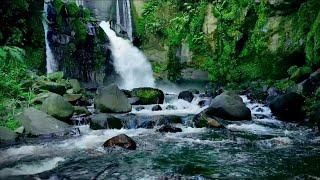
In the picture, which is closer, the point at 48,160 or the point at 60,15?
the point at 48,160

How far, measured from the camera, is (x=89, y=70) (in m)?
22.6

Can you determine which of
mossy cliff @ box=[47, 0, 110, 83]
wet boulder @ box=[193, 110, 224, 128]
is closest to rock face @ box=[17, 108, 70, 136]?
wet boulder @ box=[193, 110, 224, 128]

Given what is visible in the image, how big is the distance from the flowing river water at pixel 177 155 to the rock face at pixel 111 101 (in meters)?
2.67

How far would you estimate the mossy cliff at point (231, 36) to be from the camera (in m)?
18.1

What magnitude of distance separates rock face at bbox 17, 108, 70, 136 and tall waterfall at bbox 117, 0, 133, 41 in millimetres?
14962

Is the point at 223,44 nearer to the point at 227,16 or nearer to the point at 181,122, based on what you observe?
the point at 227,16

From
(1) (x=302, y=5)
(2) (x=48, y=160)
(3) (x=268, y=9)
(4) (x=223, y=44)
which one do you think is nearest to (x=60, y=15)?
(4) (x=223, y=44)

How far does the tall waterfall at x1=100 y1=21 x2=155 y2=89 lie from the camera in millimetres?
24234

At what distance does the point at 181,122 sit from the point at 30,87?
19.4 feet

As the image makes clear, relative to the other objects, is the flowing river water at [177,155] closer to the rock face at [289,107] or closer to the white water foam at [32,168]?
the white water foam at [32,168]

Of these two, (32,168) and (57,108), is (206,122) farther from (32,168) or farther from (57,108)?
(32,168)

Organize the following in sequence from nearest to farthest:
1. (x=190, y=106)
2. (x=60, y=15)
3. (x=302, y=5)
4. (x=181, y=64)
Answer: (x=190, y=106) → (x=302, y=5) → (x=60, y=15) → (x=181, y=64)

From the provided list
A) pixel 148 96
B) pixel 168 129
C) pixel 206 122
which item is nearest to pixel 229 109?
pixel 206 122

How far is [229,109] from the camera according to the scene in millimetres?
12836
